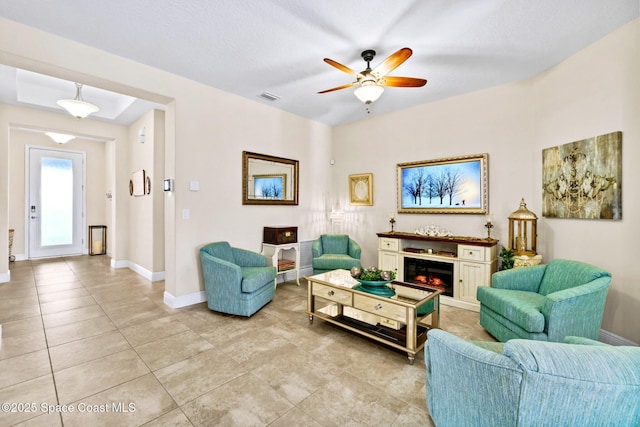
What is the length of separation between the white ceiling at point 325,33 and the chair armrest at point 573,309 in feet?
7.49

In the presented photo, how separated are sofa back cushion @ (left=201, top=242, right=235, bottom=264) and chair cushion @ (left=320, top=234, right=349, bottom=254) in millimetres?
1734

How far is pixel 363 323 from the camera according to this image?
2.81 m

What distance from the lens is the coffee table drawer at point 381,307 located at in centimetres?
239

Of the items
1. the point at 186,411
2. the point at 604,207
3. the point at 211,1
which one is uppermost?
the point at 211,1

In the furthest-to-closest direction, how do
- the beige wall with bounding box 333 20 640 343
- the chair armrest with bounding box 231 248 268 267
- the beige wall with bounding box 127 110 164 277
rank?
the beige wall with bounding box 127 110 164 277 < the chair armrest with bounding box 231 248 268 267 < the beige wall with bounding box 333 20 640 343

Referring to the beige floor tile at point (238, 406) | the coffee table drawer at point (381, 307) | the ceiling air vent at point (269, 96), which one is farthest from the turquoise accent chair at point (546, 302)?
the ceiling air vent at point (269, 96)

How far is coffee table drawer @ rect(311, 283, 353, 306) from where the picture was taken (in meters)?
2.75

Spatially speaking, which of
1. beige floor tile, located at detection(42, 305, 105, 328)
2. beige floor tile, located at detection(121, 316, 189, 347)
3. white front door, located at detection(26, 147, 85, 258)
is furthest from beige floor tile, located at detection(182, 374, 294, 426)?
white front door, located at detection(26, 147, 85, 258)

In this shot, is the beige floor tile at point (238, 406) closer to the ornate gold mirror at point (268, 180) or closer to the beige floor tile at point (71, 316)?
the beige floor tile at point (71, 316)

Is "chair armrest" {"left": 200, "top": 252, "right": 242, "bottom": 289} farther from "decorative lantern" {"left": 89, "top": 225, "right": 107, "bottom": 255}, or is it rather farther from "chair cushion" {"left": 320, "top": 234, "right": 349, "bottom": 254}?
"decorative lantern" {"left": 89, "top": 225, "right": 107, "bottom": 255}

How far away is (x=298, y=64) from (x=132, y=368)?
3.37m

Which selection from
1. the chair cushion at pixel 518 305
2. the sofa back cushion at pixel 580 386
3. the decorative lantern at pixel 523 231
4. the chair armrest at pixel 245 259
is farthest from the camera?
the chair armrest at pixel 245 259

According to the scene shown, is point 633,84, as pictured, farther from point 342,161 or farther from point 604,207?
point 342,161

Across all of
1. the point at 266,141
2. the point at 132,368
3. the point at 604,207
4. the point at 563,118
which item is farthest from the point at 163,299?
the point at 563,118
